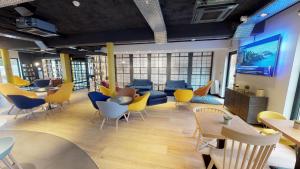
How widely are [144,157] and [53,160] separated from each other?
4.93ft

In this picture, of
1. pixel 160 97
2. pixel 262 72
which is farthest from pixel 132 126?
pixel 262 72

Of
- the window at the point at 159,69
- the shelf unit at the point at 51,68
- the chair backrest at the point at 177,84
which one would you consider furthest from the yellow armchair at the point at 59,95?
the shelf unit at the point at 51,68

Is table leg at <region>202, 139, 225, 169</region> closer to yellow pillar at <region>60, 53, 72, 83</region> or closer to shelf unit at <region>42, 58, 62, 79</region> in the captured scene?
yellow pillar at <region>60, 53, 72, 83</region>

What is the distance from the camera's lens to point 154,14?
243 cm

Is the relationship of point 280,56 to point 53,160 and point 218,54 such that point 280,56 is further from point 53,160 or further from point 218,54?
point 53,160

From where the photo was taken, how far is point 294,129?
154 centimetres

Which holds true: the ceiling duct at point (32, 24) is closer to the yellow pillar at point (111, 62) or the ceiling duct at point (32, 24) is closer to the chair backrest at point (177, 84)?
the yellow pillar at point (111, 62)

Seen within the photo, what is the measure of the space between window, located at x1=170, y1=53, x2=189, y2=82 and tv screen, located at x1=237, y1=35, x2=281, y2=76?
389 cm

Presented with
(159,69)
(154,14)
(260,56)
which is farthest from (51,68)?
(260,56)

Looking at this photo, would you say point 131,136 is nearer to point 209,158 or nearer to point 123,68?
point 209,158

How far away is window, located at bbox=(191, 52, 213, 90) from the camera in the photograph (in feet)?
25.4

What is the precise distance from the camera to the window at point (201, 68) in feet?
25.4

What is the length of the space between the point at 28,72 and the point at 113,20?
10.6 metres

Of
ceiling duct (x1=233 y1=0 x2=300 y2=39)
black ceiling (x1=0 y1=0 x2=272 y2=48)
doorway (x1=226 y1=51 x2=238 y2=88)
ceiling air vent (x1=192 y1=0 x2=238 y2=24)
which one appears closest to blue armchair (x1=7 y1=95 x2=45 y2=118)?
black ceiling (x1=0 y1=0 x2=272 y2=48)
